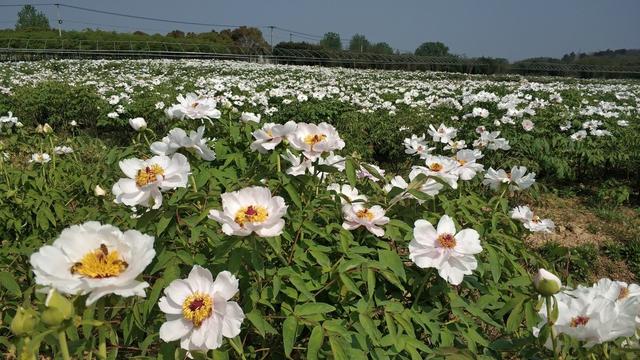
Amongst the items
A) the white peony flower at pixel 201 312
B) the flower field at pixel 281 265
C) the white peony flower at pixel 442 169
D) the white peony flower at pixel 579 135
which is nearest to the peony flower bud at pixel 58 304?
the flower field at pixel 281 265

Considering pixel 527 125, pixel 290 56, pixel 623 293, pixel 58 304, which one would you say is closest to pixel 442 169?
pixel 623 293

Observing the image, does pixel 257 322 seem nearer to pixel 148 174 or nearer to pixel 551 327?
pixel 148 174

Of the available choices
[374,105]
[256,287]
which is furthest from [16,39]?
[256,287]

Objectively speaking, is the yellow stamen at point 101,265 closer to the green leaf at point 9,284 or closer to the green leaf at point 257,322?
the green leaf at point 257,322

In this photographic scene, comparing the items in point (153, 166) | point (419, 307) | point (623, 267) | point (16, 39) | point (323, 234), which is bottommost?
point (623, 267)

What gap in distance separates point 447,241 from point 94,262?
820mm

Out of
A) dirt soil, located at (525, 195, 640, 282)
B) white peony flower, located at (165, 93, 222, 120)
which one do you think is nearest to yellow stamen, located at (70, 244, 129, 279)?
white peony flower, located at (165, 93, 222, 120)

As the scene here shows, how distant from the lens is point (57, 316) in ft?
2.34

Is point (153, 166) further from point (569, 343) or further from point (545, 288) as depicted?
point (569, 343)

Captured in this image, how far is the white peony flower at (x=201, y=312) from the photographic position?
95 centimetres

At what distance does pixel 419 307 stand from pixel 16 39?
1415 inches

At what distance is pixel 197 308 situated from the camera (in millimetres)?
959

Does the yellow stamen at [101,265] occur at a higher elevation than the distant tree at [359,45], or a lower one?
lower

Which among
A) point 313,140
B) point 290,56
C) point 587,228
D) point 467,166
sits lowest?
point 587,228
